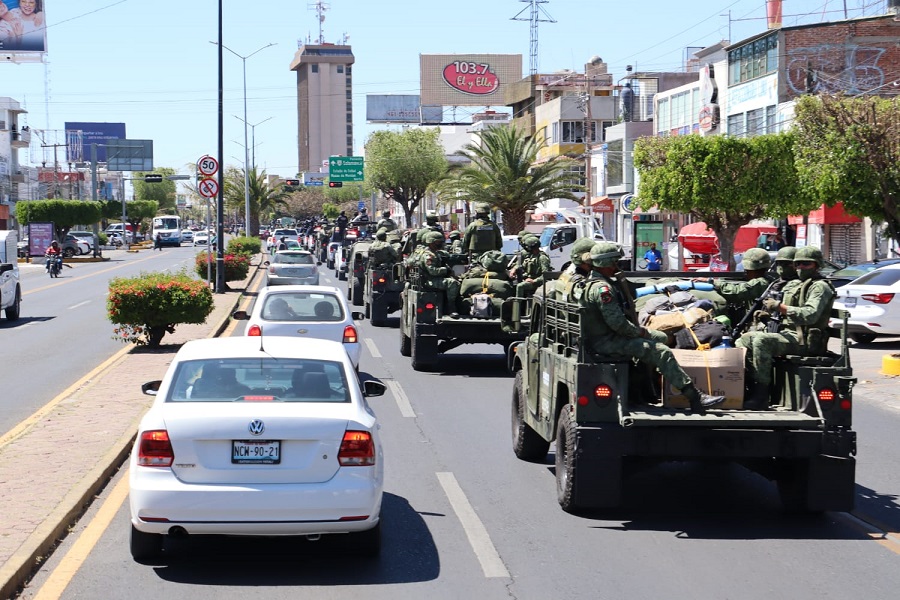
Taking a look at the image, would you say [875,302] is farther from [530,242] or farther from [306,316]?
[306,316]

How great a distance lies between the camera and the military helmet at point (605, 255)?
9094 millimetres

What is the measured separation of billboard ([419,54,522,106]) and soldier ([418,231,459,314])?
106744mm

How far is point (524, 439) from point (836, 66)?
3860 cm

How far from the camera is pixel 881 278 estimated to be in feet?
75.6

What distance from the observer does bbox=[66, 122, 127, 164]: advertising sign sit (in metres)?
145

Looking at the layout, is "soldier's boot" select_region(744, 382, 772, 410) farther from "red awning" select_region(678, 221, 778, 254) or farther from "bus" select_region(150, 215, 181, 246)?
"bus" select_region(150, 215, 181, 246)

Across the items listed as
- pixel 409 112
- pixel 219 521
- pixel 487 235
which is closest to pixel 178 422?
pixel 219 521

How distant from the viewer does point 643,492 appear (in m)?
10.0

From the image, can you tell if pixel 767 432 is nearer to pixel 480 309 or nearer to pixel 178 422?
pixel 178 422

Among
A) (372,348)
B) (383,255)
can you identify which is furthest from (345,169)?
(372,348)

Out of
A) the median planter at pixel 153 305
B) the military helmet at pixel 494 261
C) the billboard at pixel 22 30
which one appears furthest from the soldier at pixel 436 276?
the billboard at pixel 22 30

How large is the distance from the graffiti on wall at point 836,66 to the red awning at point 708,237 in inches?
213

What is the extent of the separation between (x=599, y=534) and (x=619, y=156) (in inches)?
2400

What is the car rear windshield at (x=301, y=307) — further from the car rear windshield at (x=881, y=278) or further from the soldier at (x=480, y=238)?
the car rear windshield at (x=881, y=278)
